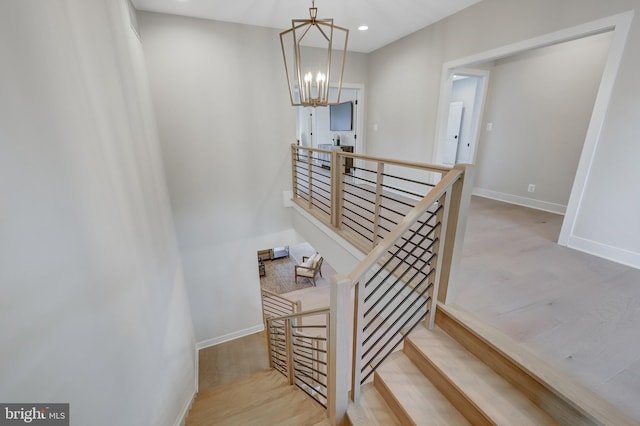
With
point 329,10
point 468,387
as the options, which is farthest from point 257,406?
point 329,10

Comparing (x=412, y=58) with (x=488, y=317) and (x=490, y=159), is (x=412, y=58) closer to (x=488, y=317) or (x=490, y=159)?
(x=490, y=159)

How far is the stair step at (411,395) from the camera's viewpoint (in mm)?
1294

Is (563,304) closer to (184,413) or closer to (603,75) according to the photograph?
(603,75)

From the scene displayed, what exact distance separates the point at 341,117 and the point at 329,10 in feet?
12.2

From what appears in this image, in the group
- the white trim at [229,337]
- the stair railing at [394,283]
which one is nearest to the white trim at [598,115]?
the stair railing at [394,283]

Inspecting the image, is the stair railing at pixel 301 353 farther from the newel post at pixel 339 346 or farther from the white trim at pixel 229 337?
the white trim at pixel 229 337

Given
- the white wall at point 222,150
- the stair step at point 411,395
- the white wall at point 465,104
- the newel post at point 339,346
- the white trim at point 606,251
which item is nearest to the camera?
the newel post at point 339,346

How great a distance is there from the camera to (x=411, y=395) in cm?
141

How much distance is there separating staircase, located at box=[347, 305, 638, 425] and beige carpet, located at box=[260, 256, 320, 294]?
556 cm

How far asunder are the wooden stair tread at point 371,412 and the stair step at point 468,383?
32 cm

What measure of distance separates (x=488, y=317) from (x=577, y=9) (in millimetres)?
2706

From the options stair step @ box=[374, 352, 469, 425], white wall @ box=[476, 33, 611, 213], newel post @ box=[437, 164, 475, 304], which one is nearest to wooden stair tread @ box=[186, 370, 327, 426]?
stair step @ box=[374, 352, 469, 425]

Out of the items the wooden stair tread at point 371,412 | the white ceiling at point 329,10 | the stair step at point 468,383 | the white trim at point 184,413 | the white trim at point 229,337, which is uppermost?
the white ceiling at point 329,10

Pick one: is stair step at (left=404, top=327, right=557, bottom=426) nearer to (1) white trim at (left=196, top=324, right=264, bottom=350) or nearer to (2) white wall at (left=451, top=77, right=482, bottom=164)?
(1) white trim at (left=196, top=324, right=264, bottom=350)
